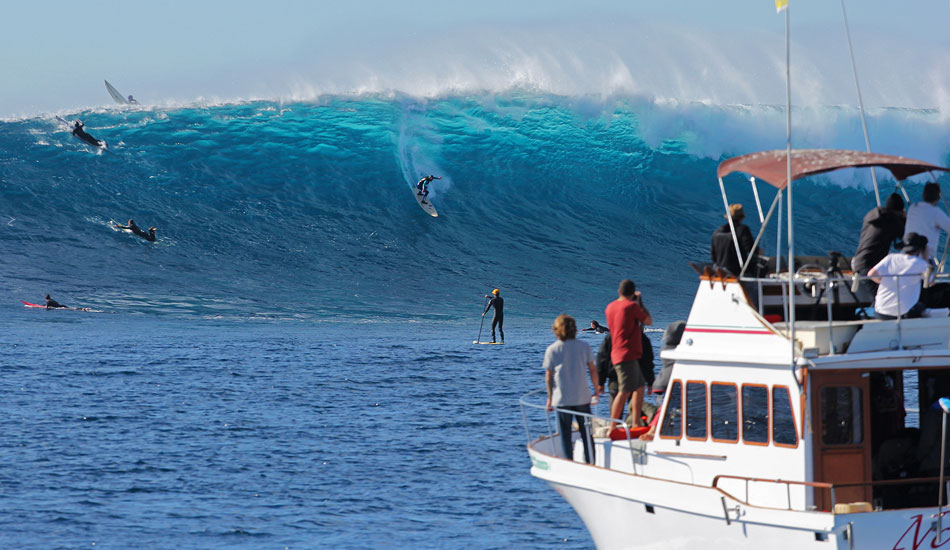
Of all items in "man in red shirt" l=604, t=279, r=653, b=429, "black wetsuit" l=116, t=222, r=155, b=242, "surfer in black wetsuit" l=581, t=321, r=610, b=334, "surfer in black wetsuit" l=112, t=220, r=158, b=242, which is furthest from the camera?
"black wetsuit" l=116, t=222, r=155, b=242

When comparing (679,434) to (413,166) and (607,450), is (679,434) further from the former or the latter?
(413,166)

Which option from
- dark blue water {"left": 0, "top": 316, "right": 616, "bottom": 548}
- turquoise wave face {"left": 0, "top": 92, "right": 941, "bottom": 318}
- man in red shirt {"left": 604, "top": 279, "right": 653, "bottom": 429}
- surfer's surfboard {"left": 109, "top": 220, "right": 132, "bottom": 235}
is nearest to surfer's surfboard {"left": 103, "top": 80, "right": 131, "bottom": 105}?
turquoise wave face {"left": 0, "top": 92, "right": 941, "bottom": 318}

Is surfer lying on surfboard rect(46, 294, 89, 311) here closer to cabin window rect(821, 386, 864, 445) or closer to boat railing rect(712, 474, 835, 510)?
boat railing rect(712, 474, 835, 510)

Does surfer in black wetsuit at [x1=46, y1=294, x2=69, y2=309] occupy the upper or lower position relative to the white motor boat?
upper

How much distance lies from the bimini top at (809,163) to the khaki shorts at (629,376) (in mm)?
2015

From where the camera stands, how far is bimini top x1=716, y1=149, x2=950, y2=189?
10062 millimetres

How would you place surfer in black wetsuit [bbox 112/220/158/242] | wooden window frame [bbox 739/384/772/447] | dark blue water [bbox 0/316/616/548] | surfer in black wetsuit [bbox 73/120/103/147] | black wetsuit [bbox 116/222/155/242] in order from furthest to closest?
surfer in black wetsuit [bbox 73/120/103/147] → black wetsuit [bbox 116/222/155/242] → surfer in black wetsuit [bbox 112/220/158/242] → dark blue water [bbox 0/316/616/548] → wooden window frame [bbox 739/384/772/447]

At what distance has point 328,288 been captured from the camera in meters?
39.2

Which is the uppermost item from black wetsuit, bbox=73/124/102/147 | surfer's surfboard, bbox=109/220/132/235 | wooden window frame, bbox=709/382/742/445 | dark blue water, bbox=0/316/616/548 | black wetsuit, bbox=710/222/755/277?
black wetsuit, bbox=73/124/102/147

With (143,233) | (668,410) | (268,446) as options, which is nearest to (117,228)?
(143,233)

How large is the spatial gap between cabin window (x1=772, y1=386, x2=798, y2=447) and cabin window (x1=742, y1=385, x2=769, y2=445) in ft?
0.25

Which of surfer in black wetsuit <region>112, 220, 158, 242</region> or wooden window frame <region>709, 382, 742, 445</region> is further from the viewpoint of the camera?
surfer in black wetsuit <region>112, 220, 158, 242</region>

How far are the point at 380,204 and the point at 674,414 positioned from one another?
1480 inches

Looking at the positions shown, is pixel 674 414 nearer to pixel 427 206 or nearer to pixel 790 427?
pixel 790 427
